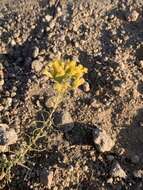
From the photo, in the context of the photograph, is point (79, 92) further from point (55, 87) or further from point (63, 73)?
point (63, 73)

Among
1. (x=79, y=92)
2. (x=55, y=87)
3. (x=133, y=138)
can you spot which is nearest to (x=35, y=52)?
(x=79, y=92)

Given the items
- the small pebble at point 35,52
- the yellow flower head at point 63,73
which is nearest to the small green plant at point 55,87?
the yellow flower head at point 63,73

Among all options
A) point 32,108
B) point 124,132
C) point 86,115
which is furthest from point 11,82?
point 124,132

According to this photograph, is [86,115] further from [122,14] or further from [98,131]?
[122,14]

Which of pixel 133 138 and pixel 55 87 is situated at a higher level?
pixel 55 87

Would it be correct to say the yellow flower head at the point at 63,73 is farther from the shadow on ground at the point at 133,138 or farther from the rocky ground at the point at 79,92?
the shadow on ground at the point at 133,138

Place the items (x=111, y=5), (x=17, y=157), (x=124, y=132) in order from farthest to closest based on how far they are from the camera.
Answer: (x=111, y=5) → (x=124, y=132) → (x=17, y=157)
